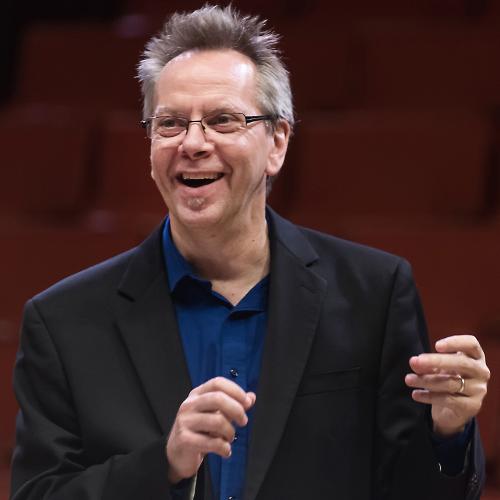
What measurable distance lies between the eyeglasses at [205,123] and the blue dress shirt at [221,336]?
0.07 m

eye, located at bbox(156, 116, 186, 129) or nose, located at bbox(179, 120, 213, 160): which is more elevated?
eye, located at bbox(156, 116, 186, 129)

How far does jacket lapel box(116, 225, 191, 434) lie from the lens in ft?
1.80

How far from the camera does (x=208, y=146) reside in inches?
22.6

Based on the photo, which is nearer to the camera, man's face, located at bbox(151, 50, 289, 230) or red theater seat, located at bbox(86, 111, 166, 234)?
man's face, located at bbox(151, 50, 289, 230)

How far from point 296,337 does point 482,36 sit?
740 millimetres

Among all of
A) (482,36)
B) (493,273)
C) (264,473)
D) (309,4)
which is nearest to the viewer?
(264,473)

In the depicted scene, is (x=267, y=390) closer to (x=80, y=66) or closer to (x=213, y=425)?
(x=213, y=425)

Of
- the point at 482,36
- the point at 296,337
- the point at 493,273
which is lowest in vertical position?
the point at 493,273

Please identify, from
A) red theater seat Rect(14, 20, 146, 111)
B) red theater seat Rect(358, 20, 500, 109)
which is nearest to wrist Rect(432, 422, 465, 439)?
red theater seat Rect(358, 20, 500, 109)

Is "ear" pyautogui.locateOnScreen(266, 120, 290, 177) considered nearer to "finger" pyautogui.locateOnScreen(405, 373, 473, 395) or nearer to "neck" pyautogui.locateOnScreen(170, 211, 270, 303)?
"neck" pyautogui.locateOnScreen(170, 211, 270, 303)

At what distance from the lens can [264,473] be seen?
0.54 m

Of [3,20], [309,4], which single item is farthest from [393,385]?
[3,20]

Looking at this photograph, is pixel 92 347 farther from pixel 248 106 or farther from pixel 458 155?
pixel 458 155

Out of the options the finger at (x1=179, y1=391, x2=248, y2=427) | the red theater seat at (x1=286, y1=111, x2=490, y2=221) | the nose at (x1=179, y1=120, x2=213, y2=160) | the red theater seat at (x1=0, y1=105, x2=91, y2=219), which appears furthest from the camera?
the red theater seat at (x1=0, y1=105, x2=91, y2=219)
